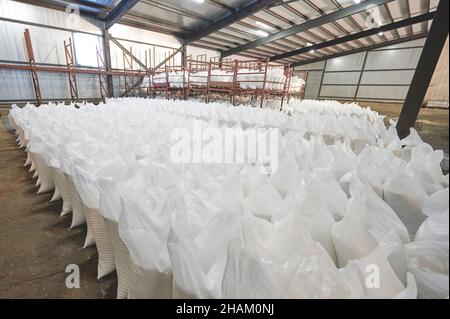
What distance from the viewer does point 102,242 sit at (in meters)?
1.20

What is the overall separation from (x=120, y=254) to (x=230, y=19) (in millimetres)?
10070

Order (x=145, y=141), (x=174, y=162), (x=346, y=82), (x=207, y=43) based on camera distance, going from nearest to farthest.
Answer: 1. (x=174, y=162)
2. (x=145, y=141)
3. (x=207, y=43)
4. (x=346, y=82)

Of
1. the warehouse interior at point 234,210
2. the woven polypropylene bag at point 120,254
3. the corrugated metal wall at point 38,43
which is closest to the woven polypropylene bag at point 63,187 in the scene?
the warehouse interior at point 234,210

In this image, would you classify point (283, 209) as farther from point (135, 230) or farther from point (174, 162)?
point (174, 162)

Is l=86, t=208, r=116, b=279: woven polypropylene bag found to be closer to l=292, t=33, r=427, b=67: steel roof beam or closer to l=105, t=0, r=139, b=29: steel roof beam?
l=105, t=0, r=139, b=29: steel roof beam

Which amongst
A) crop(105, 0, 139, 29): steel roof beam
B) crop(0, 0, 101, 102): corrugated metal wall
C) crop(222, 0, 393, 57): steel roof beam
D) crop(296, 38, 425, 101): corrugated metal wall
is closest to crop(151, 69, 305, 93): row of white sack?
crop(105, 0, 139, 29): steel roof beam

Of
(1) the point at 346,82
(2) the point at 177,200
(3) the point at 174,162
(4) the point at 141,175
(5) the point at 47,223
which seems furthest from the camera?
(1) the point at 346,82

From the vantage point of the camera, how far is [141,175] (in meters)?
1.19

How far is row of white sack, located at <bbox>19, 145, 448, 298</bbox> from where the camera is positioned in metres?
0.57

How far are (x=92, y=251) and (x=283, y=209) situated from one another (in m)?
1.39
